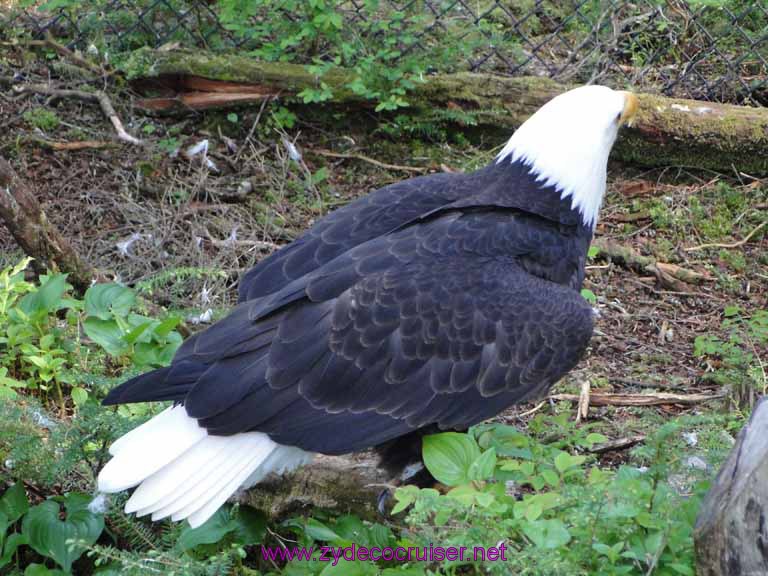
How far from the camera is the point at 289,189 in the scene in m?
6.58

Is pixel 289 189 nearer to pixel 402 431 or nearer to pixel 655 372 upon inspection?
pixel 655 372

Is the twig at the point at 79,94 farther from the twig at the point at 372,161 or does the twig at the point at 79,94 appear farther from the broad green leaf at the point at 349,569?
the broad green leaf at the point at 349,569

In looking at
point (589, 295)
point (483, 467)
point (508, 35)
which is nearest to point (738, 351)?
point (589, 295)

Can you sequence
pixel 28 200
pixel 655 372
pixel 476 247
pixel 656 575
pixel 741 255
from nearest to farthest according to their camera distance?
pixel 656 575
pixel 476 247
pixel 28 200
pixel 655 372
pixel 741 255

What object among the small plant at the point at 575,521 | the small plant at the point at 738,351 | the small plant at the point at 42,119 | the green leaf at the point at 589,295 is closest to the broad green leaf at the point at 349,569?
the small plant at the point at 575,521

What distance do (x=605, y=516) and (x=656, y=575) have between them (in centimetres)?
18

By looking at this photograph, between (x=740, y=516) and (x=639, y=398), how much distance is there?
8.45 ft

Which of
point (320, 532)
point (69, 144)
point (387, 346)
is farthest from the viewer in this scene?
point (69, 144)

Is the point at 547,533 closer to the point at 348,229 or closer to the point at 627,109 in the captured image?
the point at 348,229

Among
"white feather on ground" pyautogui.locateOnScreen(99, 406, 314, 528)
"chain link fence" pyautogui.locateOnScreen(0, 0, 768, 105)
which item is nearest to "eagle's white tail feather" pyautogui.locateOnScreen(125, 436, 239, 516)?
"white feather on ground" pyautogui.locateOnScreen(99, 406, 314, 528)

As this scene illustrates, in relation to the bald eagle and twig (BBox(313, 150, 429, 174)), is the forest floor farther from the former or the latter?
the bald eagle

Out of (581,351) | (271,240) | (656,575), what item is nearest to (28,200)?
(271,240)

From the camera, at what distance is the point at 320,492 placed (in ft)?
11.9

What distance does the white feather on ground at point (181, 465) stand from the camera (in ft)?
10.7
